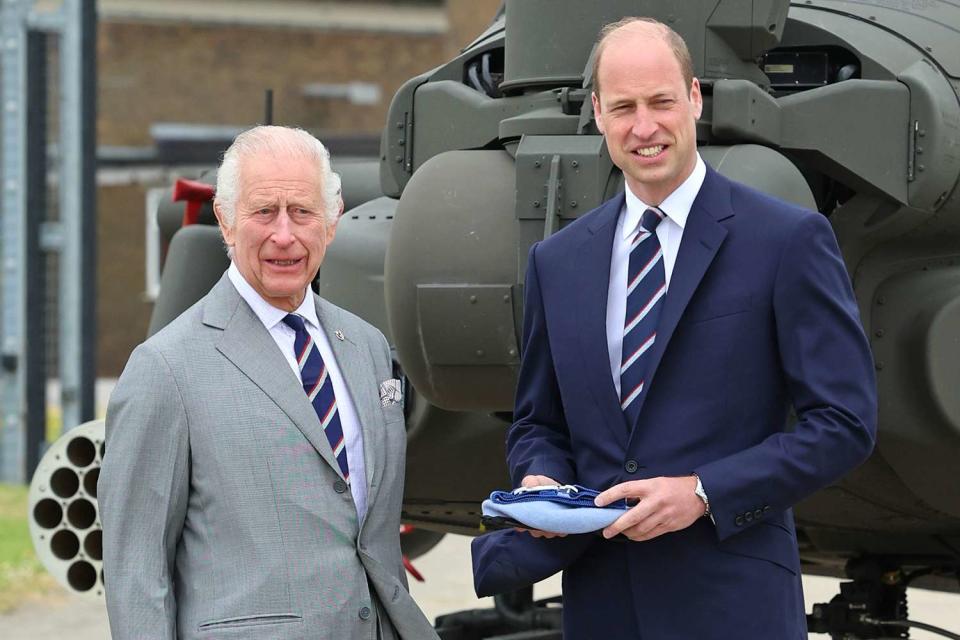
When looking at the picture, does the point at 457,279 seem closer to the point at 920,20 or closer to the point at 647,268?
the point at 647,268

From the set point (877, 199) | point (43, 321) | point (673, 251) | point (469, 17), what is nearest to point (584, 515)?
point (673, 251)

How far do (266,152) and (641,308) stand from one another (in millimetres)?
689

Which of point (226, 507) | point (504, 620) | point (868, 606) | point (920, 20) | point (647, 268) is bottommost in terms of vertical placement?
point (504, 620)

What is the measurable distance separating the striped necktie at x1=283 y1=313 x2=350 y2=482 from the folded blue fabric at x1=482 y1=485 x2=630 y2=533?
0.27 m

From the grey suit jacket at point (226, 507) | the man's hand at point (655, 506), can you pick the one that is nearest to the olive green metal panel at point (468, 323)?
the grey suit jacket at point (226, 507)

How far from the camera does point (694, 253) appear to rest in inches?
118

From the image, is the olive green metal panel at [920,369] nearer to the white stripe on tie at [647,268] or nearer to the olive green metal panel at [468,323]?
the olive green metal panel at [468,323]

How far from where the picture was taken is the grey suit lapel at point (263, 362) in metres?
2.95

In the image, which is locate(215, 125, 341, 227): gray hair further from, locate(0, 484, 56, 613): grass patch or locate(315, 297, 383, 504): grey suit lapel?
locate(0, 484, 56, 613): grass patch

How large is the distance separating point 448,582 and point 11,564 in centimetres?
249

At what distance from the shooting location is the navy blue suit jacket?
9.50 ft

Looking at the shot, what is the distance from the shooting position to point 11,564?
10.0 m

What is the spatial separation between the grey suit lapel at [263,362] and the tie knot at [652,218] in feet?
2.16

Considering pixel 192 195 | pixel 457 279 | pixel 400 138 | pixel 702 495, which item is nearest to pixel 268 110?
pixel 192 195
